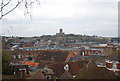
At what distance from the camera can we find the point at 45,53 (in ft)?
93.6

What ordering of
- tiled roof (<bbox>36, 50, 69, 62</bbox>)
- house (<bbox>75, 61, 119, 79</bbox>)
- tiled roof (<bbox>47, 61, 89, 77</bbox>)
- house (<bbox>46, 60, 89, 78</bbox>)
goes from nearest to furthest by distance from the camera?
house (<bbox>75, 61, 119, 79</bbox>), house (<bbox>46, 60, 89, 78</bbox>), tiled roof (<bbox>47, 61, 89, 77</bbox>), tiled roof (<bbox>36, 50, 69, 62</bbox>)

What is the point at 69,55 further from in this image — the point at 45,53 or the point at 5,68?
the point at 5,68

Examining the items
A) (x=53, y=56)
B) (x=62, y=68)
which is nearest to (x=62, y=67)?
(x=62, y=68)

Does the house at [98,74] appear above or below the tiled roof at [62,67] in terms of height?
above

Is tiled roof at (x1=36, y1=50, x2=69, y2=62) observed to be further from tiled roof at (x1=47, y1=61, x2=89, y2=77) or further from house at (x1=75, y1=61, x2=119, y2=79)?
house at (x1=75, y1=61, x2=119, y2=79)

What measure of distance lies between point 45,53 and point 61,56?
2562mm

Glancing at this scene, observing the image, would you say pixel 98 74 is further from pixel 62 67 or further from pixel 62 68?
pixel 62 67

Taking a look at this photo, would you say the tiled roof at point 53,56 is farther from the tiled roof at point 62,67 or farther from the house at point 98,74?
the house at point 98,74

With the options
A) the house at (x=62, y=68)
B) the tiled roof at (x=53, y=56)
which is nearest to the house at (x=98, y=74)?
the house at (x=62, y=68)

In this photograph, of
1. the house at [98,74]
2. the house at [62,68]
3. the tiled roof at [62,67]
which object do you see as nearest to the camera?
the house at [98,74]

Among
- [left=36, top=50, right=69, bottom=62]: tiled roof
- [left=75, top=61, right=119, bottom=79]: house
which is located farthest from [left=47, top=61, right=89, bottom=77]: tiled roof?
[left=36, top=50, right=69, bottom=62]: tiled roof

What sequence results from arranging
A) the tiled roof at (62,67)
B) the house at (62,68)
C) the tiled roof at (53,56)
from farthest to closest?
1. the tiled roof at (53,56)
2. the tiled roof at (62,67)
3. the house at (62,68)

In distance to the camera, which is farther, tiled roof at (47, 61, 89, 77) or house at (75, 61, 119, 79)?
tiled roof at (47, 61, 89, 77)

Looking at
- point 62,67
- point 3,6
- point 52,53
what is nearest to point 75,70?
point 62,67
